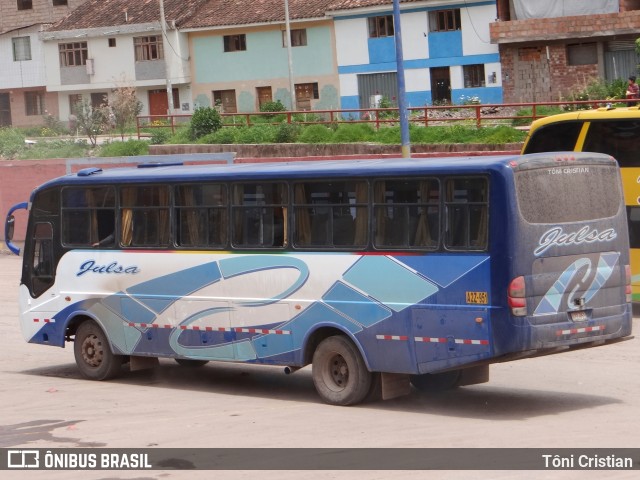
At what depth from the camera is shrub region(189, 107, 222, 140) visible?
44.0 metres

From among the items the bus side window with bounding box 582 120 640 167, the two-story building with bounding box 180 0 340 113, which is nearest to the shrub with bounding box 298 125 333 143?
the bus side window with bounding box 582 120 640 167

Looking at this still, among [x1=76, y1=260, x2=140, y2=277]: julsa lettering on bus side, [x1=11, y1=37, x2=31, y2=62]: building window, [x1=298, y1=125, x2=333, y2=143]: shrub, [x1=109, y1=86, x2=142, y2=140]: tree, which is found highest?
[x1=11, y1=37, x2=31, y2=62]: building window

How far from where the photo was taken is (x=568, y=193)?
13.8m

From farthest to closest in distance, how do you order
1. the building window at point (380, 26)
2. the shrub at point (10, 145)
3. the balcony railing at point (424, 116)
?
the building window at point (380, 26) → the shrub at point (10, 145) → the balcony railing at point (424, 116)

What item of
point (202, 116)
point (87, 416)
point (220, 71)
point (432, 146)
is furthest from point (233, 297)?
point (220, 71)

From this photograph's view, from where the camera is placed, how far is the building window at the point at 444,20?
2361 inches

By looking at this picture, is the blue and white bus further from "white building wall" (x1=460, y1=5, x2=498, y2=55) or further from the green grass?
"white building wall" (x1=460, y1=5, x2=498, y2=55)

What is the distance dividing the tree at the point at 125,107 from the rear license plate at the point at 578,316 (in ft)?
160

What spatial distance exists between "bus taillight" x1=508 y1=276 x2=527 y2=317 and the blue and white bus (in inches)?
0.4

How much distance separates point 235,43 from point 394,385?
181ft

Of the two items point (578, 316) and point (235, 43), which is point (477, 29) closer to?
point (235, 43)

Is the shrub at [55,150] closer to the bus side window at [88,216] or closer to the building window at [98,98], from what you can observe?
the building window at [98,98]

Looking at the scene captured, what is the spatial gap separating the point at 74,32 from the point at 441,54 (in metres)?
24.2

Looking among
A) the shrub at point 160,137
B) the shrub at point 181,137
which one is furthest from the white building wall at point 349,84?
the shrub at point 181,137
